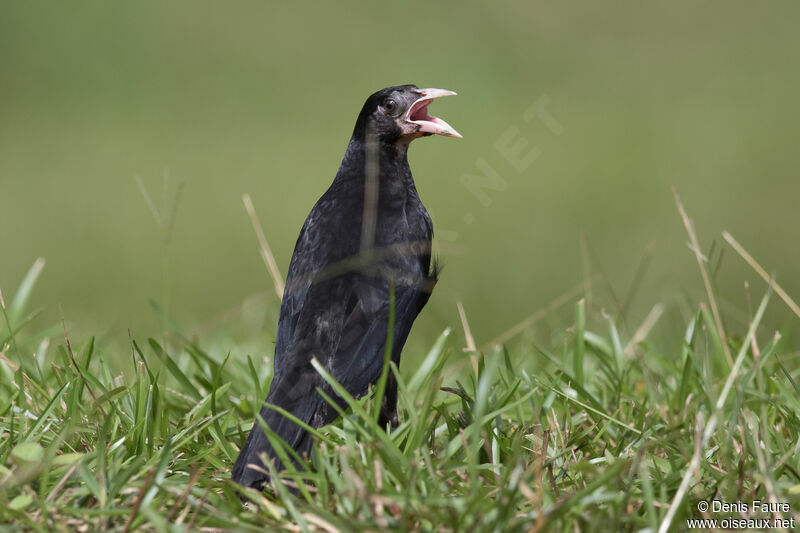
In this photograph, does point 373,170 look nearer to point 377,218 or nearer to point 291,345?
point 377,218

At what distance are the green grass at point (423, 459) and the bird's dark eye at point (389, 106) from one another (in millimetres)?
903

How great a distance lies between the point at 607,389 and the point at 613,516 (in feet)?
3.76

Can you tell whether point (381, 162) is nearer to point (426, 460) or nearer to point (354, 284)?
point (354, 284)

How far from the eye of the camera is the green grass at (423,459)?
5.78 feet

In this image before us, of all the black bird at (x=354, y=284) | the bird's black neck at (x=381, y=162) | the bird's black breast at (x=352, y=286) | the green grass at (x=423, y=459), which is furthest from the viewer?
the bird's black neck at (x=381, y=162)

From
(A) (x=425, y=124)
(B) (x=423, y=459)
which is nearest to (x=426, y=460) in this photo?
(B) (x=423, y=459)

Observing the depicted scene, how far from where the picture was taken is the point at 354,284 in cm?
257

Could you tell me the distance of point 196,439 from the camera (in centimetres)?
237

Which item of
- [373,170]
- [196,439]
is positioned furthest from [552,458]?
[373,170]

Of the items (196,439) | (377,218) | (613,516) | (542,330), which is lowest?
(542,330)

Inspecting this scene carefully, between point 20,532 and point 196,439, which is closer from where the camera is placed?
point 20,532

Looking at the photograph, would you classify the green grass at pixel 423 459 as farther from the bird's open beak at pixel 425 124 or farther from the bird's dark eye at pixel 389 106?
the bird's dark eye at pixel 389 106

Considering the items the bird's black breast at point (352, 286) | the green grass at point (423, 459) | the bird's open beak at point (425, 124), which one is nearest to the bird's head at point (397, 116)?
the bird's open beak at point (425, 124)

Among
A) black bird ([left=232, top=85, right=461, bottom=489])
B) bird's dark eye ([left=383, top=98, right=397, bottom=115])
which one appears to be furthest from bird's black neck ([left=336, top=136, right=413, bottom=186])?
bird's dark eye ([left=383, top=98, right=397, bottom=115])
